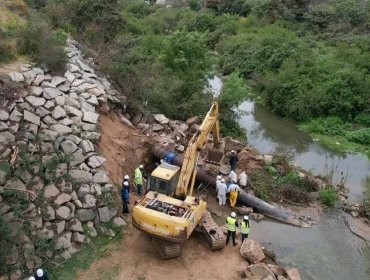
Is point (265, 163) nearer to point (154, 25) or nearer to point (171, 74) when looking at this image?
point (171, 74)

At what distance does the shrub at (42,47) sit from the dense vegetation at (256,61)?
3.27m

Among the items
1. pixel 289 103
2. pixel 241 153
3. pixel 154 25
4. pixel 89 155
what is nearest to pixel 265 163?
pixel 241 153

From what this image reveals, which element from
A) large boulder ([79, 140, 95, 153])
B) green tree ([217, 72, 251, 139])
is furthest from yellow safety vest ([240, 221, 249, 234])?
green tree ([217, 72, 251, 139])

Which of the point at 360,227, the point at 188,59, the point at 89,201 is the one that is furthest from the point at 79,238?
the point at 188,59

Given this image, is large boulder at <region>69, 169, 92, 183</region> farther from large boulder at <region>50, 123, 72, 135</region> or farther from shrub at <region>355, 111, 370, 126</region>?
shrub at <region>355, 111, 370, 126</region>

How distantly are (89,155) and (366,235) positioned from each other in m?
10.0

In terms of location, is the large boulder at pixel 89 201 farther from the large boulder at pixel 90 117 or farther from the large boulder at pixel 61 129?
the large boulder at pixel 90 117

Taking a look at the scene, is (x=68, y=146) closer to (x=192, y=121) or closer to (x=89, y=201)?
(x=89, y=201)

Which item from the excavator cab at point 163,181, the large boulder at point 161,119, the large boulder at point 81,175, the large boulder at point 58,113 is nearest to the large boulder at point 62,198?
the large boulder at point 81,175

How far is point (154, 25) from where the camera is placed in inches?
1804

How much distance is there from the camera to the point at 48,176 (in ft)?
43.9

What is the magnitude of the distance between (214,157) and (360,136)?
A: 426 inches

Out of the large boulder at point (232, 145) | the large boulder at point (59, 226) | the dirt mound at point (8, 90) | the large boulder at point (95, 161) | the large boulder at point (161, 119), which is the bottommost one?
the large boulder at point (232, 145)

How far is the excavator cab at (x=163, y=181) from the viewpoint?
13281 mm
